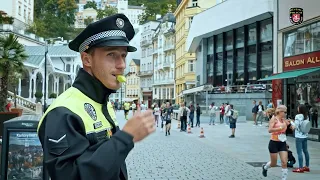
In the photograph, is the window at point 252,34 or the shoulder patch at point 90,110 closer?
the shoulder patch at point 90,110

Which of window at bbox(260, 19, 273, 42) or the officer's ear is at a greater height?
window at bbox(260, 19, 273, 42)

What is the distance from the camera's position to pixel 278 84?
24.3m

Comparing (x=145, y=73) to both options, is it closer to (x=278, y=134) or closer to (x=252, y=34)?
(x=252, y=34)

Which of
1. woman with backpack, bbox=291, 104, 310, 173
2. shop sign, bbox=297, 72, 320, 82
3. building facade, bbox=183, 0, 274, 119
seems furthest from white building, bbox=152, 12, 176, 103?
woman with backpack, bbox=291, 104, 310, 173

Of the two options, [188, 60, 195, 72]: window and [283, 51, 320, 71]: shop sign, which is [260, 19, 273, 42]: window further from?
Result: [188, 60, 195, 72]: window

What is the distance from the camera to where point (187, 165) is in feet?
38.7

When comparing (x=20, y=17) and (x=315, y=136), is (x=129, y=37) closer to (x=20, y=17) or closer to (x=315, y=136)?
(x=315, y=136)

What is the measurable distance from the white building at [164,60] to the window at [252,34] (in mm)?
35003

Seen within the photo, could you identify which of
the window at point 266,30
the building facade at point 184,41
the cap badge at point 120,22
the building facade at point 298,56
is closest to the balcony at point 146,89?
the building facade at point 184,41

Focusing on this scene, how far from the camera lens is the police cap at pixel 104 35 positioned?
2154 mm

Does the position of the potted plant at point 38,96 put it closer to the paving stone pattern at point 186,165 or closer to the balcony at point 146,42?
→ the paving stone pattern at point 186,165

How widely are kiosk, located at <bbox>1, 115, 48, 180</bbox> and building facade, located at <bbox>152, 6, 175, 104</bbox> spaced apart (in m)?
70.7

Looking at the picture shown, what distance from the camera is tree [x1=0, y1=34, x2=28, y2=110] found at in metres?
20.7

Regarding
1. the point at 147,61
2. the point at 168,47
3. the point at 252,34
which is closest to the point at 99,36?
the point at 252,34
